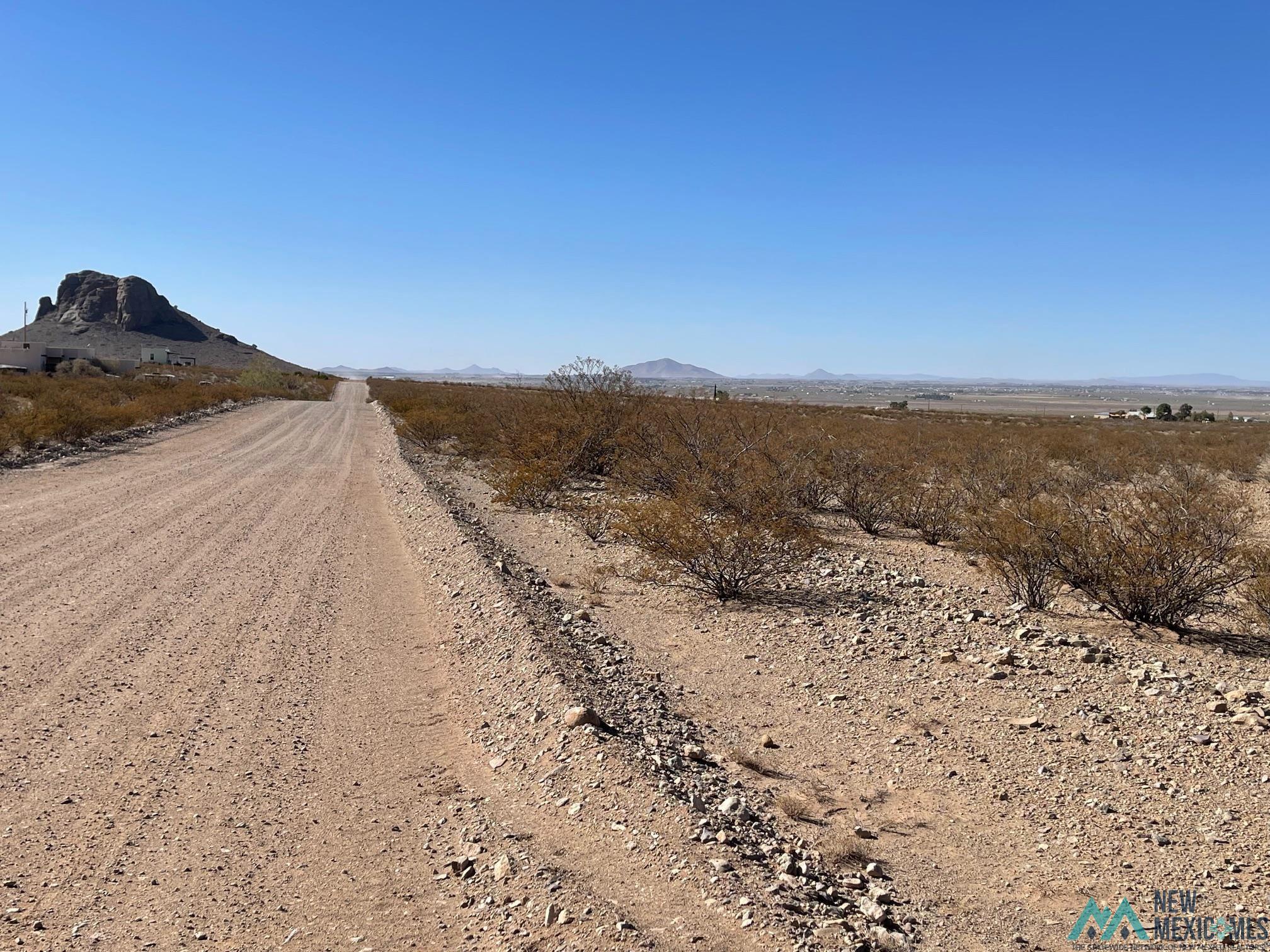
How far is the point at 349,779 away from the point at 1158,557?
806 cm

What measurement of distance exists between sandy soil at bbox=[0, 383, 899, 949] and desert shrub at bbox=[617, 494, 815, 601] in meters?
1.63

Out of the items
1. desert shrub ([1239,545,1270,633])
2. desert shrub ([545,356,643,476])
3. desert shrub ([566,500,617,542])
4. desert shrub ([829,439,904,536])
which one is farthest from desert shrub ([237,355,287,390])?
desert shrub ([1239,545,1270,633])

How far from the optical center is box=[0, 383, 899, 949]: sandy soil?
164 inches

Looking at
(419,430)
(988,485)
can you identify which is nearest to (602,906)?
(988,485)

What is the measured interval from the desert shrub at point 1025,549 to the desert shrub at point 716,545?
2207 mm

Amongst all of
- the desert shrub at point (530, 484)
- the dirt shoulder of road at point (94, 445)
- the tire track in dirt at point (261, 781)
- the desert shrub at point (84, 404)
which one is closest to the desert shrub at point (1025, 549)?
the tire track in dirt at point (261, 781)

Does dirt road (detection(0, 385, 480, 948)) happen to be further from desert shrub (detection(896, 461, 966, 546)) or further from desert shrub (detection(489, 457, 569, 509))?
desert shrub (detection(896, 461, 966, 546))

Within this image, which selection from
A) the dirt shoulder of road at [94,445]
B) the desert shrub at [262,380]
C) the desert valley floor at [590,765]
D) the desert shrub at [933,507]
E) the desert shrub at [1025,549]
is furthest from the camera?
the desert shrub at [262,380]

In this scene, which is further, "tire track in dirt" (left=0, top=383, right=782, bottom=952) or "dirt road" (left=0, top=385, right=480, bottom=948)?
"dirt road" (left=0, top=385, right=480, bottom=948)

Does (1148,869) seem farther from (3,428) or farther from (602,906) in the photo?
(3,428)

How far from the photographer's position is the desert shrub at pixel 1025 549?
383 inches

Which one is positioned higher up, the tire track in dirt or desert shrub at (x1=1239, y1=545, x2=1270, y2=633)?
desert shrub at (x1=1239, y1=545, x2=1270, y2=633)

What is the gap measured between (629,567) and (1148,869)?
826cm

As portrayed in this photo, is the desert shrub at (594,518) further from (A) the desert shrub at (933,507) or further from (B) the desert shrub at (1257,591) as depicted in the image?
(B) the desert shrub at (1257,591)
